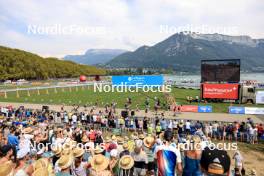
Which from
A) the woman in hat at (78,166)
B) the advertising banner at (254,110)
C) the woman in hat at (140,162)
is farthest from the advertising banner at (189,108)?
the woman in hat at (78,166)

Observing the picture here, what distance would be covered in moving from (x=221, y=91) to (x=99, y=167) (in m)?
30.4

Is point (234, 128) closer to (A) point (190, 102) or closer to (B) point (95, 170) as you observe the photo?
(B) point (95, 170)

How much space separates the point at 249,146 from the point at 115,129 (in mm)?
9060

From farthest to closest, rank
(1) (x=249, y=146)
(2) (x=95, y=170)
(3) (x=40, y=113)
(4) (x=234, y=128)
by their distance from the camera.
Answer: (3) (x=40, y=113), (4) (x=234, y=128), (1) (x=249, y=146), (2) (x=95, y=170)

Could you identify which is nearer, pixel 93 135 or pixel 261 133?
pixel 93 135

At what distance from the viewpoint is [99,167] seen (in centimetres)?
596

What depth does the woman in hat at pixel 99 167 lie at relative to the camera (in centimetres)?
579

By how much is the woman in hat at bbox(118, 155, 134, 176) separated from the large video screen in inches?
1160

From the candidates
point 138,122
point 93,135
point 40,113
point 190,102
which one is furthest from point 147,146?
point 190,102

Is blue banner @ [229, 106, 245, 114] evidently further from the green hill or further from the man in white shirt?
the green hill

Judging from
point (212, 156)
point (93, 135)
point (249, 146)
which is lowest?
point (249, 146)

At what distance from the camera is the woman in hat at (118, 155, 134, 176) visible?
7.20 meters

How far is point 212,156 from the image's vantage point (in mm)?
2645

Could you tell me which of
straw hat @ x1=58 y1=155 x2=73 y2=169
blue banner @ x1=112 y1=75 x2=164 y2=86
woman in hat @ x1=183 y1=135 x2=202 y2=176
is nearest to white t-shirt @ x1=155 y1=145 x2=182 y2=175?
woman in hat @ x1=183 y1=135 x2=202 y2=176
